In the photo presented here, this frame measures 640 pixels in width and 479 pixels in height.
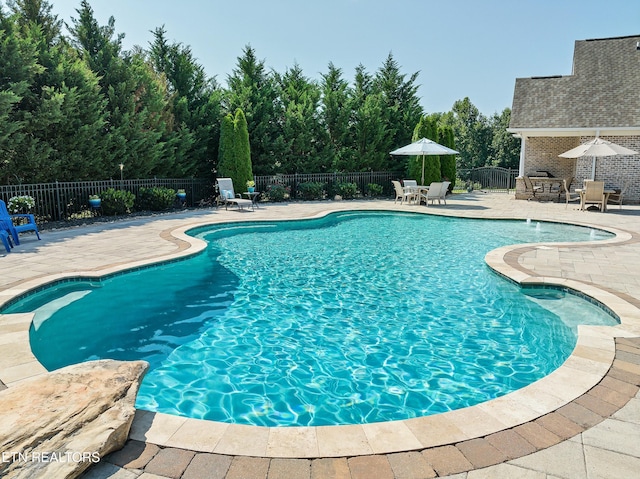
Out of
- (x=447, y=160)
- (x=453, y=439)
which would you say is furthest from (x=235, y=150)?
(x=453, y=439)

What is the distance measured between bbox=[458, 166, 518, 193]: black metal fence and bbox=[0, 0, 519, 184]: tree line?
6569 mm

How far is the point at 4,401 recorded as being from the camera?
8.55 feet

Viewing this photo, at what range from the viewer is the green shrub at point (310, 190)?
19.4 m

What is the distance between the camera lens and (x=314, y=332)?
5.07m

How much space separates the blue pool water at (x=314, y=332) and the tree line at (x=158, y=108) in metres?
7.01

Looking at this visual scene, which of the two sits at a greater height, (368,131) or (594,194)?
(368,131)

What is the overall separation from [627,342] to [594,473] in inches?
89.1

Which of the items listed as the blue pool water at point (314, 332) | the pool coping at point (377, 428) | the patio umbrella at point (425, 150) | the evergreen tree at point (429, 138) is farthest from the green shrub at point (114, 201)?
the evergreen tree at point (429, 138)

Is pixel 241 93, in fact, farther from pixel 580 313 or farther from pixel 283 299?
pixel 580 313

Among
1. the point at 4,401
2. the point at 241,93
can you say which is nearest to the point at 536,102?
the point at 241,93

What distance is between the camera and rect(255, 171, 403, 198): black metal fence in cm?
1958

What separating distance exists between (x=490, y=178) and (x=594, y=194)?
11.9m

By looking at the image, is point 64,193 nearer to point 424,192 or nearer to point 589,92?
point 424,192

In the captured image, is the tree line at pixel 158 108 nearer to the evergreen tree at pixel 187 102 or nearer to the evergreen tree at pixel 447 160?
the evergreen tree at pixel 187 102
